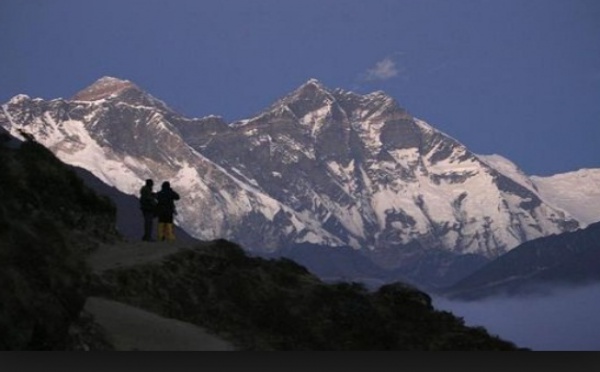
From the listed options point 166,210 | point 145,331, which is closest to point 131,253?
point 166,210

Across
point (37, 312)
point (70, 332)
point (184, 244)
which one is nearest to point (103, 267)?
point (184, 244)

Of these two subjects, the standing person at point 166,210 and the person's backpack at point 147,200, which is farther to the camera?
the person's backpack at point 147,200

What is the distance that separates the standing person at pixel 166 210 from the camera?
25823mm

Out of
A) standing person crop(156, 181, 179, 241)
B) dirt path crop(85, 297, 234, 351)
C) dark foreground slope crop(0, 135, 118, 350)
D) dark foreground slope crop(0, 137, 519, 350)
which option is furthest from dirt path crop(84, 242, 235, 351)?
standing person crop(156, 181, 179, 241)

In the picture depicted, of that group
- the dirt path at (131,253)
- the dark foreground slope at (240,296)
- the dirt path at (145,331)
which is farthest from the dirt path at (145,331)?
the dirt path at (131,253)

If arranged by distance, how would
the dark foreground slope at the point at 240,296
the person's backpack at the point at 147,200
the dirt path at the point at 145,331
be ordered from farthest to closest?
the person's backpack at the point at 147,200 < the dark foreground slope at the point at 240,296 < the dirt path at the point at 145,331

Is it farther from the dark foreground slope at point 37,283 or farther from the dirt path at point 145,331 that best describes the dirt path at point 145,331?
the dark foreground slope at point 37,283

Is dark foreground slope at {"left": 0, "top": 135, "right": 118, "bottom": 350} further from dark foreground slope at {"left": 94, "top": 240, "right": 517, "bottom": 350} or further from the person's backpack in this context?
the person's backpack

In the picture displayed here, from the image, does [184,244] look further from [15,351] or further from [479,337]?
[15,351]

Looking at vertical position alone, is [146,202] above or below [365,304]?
above

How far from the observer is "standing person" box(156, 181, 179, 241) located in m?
25.8

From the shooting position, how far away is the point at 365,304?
75.9 feet

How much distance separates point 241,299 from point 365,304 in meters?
2.54

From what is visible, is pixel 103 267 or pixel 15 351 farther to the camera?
pixel 103 267
